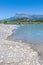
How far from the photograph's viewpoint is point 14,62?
27.0 feet

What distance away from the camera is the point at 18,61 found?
8.41 metres

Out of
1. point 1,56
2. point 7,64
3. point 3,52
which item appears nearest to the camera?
point 7,64

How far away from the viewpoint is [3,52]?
10.2m

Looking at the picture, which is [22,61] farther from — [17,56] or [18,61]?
[17,56]

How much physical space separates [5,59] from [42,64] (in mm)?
2211

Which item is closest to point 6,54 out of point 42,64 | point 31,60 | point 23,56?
point 23,56

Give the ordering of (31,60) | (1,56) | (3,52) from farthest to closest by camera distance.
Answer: (3,52) < (1,56) < (31,60)

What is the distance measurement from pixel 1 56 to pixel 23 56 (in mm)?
1402

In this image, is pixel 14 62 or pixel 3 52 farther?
pixel 3 52

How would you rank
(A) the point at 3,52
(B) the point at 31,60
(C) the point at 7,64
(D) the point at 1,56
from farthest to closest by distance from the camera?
1. (A) the point at 3,52
2. (D) the point at 1,56
3. (B) the point at 31,60
4. (C) the point at 7,64

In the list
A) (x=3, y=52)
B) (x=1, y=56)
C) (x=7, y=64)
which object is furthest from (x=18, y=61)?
(x=3, y=52)

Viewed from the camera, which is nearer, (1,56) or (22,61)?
(22,61)

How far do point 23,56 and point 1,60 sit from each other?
5.13ft

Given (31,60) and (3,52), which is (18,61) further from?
(3,52)
